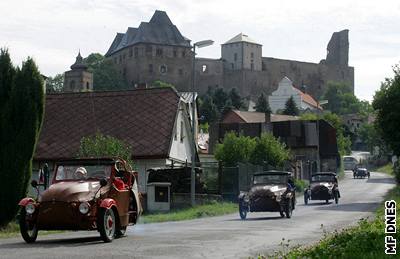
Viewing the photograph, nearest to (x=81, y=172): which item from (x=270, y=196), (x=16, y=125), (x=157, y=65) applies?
(x=16, y=125)

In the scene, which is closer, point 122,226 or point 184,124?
point 122,226

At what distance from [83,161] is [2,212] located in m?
3.93

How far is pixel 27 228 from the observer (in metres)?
14.2

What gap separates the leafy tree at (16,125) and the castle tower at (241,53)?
164417mm

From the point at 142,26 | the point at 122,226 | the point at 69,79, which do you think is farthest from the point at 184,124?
the point at 142,26

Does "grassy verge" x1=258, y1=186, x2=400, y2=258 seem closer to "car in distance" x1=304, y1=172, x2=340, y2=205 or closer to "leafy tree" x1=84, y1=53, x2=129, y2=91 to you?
"car in distance" x1=304, y1=172, x2=340, y2=205

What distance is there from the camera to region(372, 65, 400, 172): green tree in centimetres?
4103

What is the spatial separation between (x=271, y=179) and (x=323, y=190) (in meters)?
12.1

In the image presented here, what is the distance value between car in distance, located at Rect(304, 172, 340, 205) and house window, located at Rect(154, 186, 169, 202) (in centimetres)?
815

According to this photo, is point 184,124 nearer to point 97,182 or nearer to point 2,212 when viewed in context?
point 2,212

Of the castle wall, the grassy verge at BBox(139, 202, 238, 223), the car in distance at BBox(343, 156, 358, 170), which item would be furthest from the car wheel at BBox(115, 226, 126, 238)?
the castle wall

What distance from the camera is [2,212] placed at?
18609 mm

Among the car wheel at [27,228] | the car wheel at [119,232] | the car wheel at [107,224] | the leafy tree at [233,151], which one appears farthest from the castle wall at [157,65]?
the car wheel at [27,228]

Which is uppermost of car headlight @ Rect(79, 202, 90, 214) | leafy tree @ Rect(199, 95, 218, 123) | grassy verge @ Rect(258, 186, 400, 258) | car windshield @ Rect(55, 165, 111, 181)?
leafy tree @ Rect(199, 95, 218, 123)
